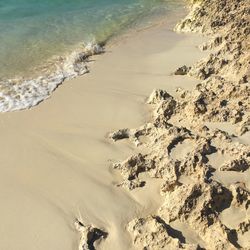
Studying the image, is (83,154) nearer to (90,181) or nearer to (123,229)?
(90,181)

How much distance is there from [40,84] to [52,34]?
3.20 meters

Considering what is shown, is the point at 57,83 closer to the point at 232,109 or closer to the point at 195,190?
the point at 232,109

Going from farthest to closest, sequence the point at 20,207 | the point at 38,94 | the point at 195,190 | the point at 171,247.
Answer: the point at 38,94 < the point at 20,207 < the point at 195,190 < the point at 171,247

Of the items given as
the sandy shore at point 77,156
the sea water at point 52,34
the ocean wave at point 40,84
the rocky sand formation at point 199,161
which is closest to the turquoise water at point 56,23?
the sea water at point 52,34

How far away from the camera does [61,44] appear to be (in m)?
12.8

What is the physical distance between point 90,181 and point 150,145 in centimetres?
115

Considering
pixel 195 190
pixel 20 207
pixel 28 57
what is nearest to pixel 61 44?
pixel 28 57

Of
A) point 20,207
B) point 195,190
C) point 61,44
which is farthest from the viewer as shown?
point 61,44

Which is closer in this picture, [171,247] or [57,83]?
[171,247]

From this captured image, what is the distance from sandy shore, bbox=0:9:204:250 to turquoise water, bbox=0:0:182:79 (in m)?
1.81

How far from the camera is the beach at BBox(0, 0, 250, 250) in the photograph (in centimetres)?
604

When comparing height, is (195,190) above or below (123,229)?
above

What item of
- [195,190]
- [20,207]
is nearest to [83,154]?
[20,207]

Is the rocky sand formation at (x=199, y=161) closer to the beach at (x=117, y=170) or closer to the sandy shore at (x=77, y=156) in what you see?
the beach at (x=117, y=170)
